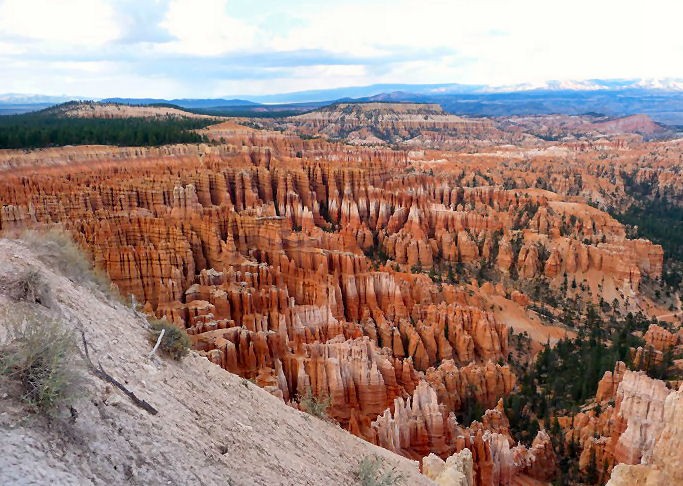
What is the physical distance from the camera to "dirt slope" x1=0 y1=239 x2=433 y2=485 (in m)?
3.78

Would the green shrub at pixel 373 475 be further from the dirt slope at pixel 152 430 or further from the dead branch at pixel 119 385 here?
the dead branch at pixel 119 385

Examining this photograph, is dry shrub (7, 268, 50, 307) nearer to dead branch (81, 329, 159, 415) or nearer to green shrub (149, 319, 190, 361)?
dead branch (81, 329, 159, 415)

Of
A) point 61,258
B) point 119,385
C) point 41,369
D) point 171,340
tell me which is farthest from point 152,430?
point 61,258

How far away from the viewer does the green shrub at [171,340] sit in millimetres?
6699

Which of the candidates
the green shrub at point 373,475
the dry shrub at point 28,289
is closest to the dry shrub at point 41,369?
the dry shrub at point 28,289

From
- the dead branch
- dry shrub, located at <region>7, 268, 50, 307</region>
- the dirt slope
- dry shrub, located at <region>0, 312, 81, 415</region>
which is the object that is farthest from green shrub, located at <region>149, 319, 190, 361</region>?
dry shrub, located at <region>0, 312, 81, 415</region>

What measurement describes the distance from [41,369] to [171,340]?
9.38ft

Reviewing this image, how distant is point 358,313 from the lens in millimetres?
22969

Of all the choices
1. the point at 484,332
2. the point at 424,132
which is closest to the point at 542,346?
the point at 484,332

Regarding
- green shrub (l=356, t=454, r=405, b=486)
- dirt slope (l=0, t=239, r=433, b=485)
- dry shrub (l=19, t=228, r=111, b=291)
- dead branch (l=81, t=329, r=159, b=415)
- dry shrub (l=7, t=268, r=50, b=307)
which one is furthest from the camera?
dry shrub (l=19, t=228, r=111, b=291)

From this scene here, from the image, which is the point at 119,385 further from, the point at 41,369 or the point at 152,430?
the point at 41,369

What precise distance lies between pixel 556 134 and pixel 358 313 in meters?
110

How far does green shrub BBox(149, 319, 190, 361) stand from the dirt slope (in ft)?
0.42

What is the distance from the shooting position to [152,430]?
4.72 meters
